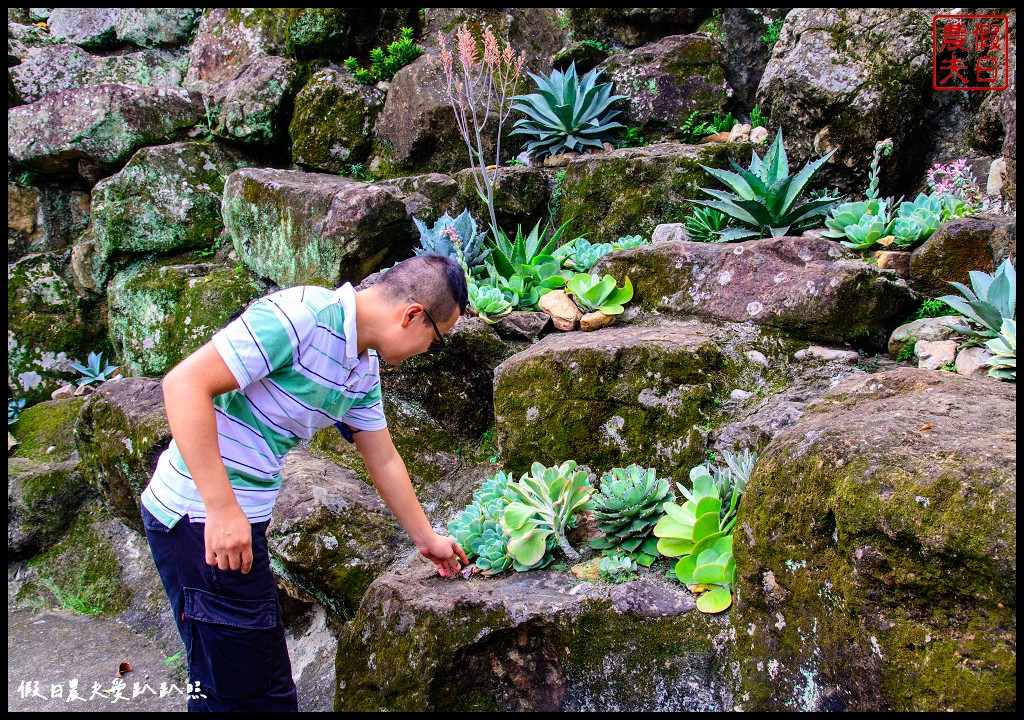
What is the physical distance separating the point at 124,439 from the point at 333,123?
337 centimetres

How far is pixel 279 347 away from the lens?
71.1 inches

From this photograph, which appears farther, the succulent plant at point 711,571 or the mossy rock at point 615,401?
the mossy rock at point 615,401

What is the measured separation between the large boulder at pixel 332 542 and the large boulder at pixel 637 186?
2559 millimetres

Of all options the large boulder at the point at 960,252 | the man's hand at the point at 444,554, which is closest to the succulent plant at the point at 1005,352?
the large boulder at the point at 960,252

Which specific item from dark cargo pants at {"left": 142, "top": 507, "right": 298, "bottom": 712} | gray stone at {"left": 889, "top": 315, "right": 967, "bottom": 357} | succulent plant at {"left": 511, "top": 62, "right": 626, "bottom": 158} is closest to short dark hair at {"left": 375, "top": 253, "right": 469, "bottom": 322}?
dark cargo pants at {"left": 142, "top": 507, "right": 298, "bottom": 712}

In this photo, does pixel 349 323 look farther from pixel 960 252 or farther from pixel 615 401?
pixel 960 252

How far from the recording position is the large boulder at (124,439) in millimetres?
3938

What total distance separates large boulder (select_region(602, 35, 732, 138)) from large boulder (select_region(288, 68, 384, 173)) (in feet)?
7.28

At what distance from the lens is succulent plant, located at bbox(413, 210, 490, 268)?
4414mm

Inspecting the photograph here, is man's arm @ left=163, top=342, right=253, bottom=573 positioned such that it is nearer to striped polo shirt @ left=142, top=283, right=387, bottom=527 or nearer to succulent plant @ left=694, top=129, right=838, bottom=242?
striped polo shirt @ left=142, top=283, right=387, bottom=527

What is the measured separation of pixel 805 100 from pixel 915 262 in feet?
5.51

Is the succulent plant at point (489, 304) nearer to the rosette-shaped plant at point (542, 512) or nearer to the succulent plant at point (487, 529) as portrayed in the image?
the succulent plant at point (487, 529)

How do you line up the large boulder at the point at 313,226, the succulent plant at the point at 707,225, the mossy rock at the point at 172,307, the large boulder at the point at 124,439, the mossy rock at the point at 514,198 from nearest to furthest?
the large boulder at the point at 124,439
the succulent plant at the point at 707,225
the large boulder at the point at 313,226
the mossy rock at the point at 514,198
the mossy rock at the point at 172,307

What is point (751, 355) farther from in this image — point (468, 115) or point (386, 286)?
point (468, 115)
